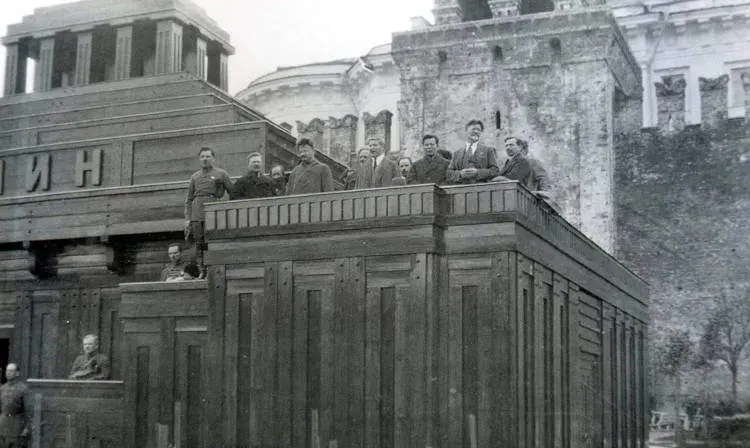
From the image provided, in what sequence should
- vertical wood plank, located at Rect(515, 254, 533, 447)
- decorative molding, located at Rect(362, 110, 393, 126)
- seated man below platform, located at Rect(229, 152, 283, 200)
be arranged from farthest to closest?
decorative molding, located at Rect(362, 110, 393, 126) < seated man below platform, located at Rect(229, 152, 283, 200) < vertical wood plank, located at Rect(515, 254, 533, 447)

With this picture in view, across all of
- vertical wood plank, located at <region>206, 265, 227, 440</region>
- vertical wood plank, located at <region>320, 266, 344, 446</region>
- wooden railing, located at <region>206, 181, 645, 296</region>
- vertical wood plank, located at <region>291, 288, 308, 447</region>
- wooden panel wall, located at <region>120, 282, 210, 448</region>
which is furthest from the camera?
wooden panel wall, located at <region>120, 282, 210, 448</region>

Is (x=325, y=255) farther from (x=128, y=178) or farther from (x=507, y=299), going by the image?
(x=128, y=178)

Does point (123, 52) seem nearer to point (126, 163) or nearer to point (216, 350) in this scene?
point (126, 163)

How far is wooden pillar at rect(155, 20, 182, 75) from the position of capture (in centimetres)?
2252

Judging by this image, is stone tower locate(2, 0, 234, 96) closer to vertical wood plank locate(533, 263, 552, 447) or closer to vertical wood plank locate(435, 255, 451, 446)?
vertical wood plank locate(435, 255, 451, 446)

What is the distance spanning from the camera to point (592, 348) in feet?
59.2

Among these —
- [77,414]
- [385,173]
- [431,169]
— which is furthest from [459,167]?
[77,414]

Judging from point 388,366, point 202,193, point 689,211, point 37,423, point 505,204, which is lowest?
point 37,423

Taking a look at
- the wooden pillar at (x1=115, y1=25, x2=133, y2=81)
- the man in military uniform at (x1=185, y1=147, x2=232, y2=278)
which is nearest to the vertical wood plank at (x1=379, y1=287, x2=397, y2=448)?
the man in military uniform at (x1=185, y1=147, x2=232, y2=278)

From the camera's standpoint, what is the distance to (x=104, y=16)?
23.0m

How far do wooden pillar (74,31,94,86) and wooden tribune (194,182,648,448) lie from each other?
29.0 ft

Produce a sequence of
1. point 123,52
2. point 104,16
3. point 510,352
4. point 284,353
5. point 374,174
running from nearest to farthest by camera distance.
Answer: point 510,352 < point 284,353 < point 374,174 < point 123,52 < point 104,16

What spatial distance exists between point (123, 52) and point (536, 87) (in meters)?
16.4

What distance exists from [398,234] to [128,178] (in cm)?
789
